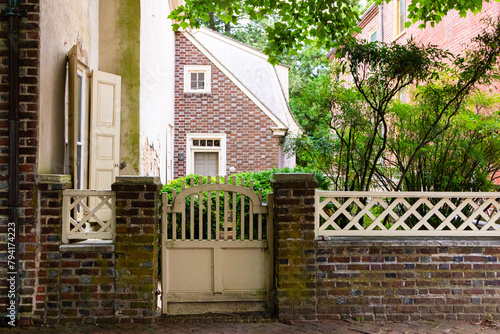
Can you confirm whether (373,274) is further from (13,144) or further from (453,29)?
(453,29)

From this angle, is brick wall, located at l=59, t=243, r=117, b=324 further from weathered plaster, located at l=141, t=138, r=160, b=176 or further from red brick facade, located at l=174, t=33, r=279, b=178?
red brick facade, located at l=174, t=33, r=279, b=178

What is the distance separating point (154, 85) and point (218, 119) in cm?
447

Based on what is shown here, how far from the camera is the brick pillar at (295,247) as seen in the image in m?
4.59

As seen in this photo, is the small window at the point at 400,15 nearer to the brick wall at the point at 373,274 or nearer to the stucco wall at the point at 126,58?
the stucco wall at the point at 126,58

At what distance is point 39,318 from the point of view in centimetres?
438

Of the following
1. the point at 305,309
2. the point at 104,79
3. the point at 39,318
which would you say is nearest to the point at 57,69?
the point at 104,79

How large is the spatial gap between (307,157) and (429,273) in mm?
2781

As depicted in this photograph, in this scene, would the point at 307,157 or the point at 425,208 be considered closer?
the point at 425,208

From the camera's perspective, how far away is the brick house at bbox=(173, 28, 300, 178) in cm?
1347

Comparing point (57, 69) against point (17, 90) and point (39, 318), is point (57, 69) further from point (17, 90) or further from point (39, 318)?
point (39, 318)

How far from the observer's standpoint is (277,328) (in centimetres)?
440

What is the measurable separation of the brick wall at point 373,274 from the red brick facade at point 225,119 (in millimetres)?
8727

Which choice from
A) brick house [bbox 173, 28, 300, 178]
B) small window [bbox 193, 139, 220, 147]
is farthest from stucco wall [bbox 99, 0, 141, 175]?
small window [bbox 193, 139, 220, 147]

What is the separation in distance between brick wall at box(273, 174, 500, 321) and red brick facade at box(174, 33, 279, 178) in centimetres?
873
